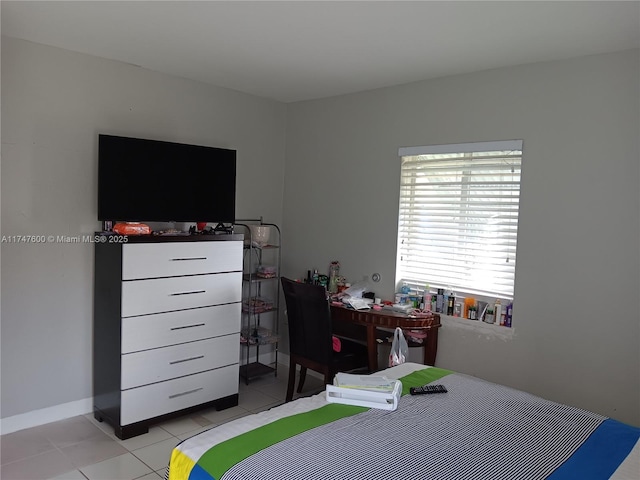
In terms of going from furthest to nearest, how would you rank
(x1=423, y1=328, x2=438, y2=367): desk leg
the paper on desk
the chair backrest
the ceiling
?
1. (x1=423, y1=328, x2=438, y2=367): desk leg
2. the chair backrest
3. the ceiling
4. the paper on desk

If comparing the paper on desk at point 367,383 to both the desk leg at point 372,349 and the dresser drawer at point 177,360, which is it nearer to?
the desk leg at point 372,349

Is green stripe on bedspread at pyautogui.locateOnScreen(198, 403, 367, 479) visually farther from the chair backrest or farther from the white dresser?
the white dresser

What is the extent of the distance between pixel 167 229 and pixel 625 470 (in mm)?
3130

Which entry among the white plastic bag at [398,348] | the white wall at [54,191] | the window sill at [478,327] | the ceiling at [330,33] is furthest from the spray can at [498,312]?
the white wall at [54,191]

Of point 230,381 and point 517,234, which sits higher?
point 517,234

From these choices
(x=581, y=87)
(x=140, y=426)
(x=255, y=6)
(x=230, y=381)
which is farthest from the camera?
(x=230, y=381)

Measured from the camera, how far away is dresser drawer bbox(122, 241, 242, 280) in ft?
10.2

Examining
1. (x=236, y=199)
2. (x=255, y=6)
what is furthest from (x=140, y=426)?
(x=255, y=6)

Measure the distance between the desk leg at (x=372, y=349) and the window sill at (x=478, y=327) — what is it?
51 cm

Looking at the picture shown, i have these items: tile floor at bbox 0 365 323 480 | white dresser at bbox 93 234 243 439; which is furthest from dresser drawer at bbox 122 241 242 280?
tile floor at bbox 0 365 323 480

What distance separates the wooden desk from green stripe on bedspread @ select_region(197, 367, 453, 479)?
137 centimetres

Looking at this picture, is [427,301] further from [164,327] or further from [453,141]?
[164,327]

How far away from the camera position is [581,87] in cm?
297

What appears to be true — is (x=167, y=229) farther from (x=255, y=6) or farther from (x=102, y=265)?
(x=255, y=6)
